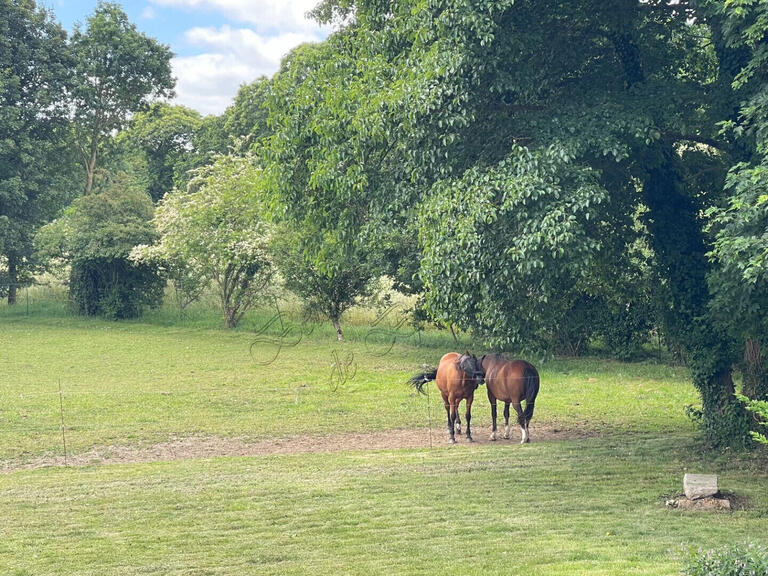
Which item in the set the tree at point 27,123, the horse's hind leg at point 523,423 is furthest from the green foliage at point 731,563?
the tree at point 27,123

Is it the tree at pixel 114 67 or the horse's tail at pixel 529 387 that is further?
the tree at pixel 114 67

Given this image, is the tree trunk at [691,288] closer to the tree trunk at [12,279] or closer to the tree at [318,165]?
the tree at [318,165]

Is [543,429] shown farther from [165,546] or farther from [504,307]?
[165,546]

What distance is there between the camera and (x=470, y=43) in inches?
463

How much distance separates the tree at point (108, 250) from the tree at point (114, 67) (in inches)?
258

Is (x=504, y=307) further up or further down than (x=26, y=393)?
further up

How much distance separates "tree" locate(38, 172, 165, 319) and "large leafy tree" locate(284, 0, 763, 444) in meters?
23.8

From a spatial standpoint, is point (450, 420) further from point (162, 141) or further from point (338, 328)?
point (162, 141)

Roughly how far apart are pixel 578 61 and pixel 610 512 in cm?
709

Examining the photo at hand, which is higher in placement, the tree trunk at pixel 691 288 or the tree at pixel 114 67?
the tree at pixel 114 67

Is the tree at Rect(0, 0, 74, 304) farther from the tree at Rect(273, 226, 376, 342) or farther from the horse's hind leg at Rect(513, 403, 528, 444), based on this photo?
the horse's hind leg at Rect(513, 403, 528, 444)

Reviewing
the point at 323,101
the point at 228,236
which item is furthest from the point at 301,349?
the point at 323,101

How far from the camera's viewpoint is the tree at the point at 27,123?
3662 centimetres

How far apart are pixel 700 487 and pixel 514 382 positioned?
4543mm
